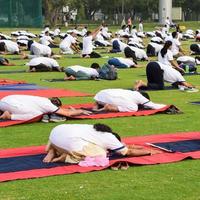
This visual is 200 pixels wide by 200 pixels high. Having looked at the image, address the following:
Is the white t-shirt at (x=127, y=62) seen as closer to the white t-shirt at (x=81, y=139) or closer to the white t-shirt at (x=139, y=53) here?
the white t-shirt at (x=139, y=53)

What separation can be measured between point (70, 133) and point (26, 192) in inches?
41.5

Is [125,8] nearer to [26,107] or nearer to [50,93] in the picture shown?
[50,93]

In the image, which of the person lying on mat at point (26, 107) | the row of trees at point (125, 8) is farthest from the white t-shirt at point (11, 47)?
the row of trees at point (125, 8)

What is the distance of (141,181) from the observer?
5.94 m

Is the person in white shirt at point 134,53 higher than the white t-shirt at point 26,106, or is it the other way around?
the white t-shirt at point 26,106

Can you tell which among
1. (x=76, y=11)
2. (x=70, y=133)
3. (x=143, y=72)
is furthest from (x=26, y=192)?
(x=76, y=11)

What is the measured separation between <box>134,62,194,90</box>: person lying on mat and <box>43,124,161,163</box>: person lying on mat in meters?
6.62

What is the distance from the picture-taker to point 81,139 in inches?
250

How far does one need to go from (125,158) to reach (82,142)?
64 centimetres

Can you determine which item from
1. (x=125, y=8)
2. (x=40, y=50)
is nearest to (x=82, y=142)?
(x=40, y=50)

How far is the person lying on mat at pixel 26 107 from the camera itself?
29.2 ft

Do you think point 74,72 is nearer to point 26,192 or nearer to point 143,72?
point 143,72

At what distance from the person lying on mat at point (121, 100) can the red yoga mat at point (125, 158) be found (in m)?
1.72

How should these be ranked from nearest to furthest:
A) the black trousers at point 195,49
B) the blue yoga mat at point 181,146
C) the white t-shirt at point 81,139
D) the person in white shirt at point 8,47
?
the white t-shirt at point 81,139, the blue yoga mat at point 181,146, the black trousers at point 195,49, the person in white shirt at point 8,47
